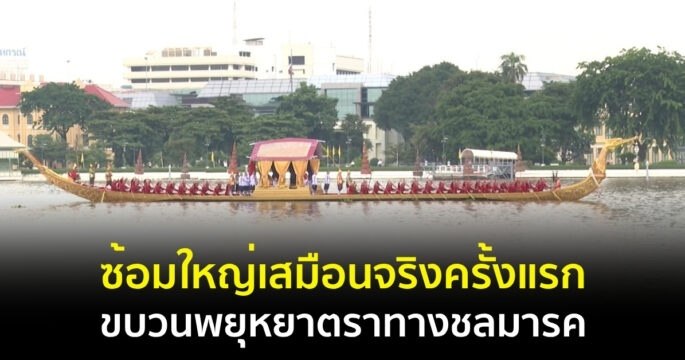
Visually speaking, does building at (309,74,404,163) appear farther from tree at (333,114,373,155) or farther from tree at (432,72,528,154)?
tree at (432,72,528,154)

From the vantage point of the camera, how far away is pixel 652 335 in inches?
1180

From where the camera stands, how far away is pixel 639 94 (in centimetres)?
11875

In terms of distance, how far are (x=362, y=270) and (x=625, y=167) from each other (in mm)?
86399

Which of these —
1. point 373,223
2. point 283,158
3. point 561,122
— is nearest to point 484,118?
point 561,122

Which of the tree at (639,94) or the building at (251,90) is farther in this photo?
the building at (251,90)

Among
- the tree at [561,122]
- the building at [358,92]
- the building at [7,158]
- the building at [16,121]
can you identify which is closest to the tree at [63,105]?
the building at [16,121]

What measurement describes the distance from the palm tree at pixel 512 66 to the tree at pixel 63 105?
152 ft

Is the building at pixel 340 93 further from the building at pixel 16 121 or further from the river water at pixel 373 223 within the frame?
the river water at pixel 373 223

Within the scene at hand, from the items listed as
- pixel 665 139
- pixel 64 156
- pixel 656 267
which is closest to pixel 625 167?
pixel 665 139

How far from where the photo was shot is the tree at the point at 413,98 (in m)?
158

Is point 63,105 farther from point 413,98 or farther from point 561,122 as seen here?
point 561,122

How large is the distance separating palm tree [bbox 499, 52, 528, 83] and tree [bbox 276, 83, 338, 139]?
19169mm

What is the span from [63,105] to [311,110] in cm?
2954

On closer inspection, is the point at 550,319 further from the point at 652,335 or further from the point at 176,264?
the point at 176,264
